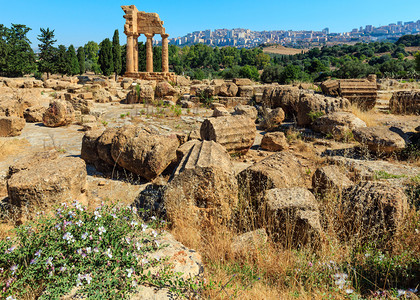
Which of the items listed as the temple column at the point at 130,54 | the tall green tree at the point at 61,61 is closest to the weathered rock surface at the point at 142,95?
the temple column at the point at 130,54

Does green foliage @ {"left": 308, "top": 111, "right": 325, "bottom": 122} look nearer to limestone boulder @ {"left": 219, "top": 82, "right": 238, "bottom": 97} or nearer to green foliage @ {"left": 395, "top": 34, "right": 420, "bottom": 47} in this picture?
limestone boulder @ {"left": 219, "top": 82, "right": 238, "bottom": 97}

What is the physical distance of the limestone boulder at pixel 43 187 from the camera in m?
3.57

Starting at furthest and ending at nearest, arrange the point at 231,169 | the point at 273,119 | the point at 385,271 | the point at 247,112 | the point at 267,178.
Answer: the point at 247,112 < the point at 273,119 < the point at 267,178 < the point at 231,169 < the point at 385,271

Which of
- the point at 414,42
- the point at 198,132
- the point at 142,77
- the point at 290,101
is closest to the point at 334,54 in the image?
the point at 414,42

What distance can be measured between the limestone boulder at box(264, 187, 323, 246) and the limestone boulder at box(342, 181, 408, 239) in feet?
1.37

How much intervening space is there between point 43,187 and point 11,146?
4637 mm

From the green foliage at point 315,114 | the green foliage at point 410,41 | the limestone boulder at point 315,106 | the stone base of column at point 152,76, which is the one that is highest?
the green foliage at point 410,41

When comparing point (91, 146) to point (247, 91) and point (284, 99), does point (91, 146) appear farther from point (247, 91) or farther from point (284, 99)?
point (247, 91)

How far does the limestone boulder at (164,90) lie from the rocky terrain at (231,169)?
393 cm

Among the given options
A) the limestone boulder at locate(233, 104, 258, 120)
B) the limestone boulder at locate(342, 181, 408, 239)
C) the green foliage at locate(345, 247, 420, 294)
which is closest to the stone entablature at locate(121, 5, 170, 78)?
the limestone boulder at locate(233, 104, 258, 120)

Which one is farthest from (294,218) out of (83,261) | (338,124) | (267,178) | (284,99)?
(284,99)

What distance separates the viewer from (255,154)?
289 inches

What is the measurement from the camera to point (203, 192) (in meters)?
3.66

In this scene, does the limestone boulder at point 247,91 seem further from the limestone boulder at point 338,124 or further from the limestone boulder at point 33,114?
the limestone boulder at point 33,114
